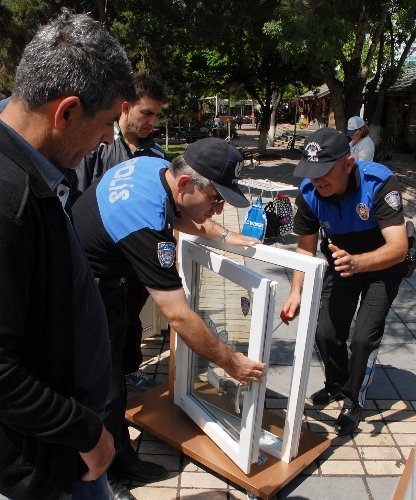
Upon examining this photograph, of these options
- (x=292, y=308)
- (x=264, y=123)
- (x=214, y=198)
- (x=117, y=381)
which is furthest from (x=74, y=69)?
(x=264, y=123)

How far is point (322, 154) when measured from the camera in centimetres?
256

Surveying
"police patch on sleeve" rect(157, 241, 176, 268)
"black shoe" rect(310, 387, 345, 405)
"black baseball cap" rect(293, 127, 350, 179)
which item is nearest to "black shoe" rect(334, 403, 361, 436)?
"black shoe" rect(310, 387, 345, 405)

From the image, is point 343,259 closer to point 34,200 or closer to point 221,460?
point 221,460

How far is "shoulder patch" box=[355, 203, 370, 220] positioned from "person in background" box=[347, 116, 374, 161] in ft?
14.7

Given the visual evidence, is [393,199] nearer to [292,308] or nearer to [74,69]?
[292,308]

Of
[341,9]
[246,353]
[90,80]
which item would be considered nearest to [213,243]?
[246,353]

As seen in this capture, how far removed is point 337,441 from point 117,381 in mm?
1461

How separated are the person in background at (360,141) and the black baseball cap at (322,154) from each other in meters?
4.55

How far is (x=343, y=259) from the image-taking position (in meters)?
2.46

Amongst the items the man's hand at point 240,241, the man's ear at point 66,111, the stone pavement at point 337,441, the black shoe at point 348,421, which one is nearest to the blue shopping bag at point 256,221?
the stone pavement at point 337,441

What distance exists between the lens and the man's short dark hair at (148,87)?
3.31 m

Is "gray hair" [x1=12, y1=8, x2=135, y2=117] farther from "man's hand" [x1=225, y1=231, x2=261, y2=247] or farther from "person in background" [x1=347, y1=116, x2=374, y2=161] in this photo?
"person in background" [x1=347, y1=116, x2=374, y2=161]

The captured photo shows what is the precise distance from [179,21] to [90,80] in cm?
1287

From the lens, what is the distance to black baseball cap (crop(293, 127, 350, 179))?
254 centimetres
